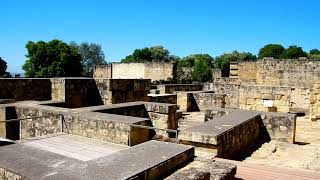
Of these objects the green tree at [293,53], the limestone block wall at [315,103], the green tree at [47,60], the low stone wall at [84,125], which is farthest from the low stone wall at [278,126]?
the green tree at [293,53]

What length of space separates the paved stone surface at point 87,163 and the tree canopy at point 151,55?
5984cm

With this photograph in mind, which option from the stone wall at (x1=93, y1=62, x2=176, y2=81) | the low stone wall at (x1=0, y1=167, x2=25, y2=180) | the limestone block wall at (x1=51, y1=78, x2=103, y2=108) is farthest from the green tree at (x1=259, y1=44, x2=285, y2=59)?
the low stone wall at (x1=0, y1=167, x2=25, y2=180)

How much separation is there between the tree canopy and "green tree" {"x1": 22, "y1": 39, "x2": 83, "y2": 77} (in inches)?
929

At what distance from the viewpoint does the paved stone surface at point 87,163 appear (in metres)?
3.48

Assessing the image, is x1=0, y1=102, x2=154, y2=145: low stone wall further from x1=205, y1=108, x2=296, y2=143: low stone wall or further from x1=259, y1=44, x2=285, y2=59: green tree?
x1=259, y1=44, x2=285, y2=59: green tree

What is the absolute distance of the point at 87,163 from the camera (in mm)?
3875

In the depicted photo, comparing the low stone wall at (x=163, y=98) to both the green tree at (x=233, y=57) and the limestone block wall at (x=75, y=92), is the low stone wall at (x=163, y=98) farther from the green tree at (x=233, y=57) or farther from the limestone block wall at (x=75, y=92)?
the green tree at (x=233, y=57)

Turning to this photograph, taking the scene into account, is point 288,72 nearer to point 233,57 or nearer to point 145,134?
point 145,134

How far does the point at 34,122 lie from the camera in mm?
7832

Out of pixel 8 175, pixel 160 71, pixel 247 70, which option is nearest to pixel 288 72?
pixel 247 70

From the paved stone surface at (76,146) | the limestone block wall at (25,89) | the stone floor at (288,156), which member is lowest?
the stone floor at (288,156)

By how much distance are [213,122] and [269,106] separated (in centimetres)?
879

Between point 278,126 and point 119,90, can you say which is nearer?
point 278,126

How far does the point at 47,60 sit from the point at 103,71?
8660 millimetres
